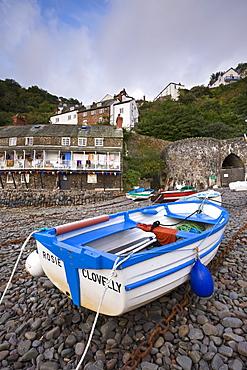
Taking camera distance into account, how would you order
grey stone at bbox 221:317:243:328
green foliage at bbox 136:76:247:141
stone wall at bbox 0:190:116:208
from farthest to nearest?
1. green foliage at bbox 136:76:247:141
2. stone wall at bbox 0:190:116:208
3. grey stone at bbox 221:317:243:328

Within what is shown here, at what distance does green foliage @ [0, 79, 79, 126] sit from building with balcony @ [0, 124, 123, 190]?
22.6 metres

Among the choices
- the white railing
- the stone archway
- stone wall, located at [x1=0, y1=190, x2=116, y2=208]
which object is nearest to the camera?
stone wall, located at [x1=0, y1=190, x2=116, y2=208]

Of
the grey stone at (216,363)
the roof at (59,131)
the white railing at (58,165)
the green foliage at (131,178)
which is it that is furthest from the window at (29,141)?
the grey stone at (216,363)

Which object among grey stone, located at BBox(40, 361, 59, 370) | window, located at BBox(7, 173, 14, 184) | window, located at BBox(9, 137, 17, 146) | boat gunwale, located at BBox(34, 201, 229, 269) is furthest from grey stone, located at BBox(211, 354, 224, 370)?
window, located at BBox(9, 137, 17, 146)

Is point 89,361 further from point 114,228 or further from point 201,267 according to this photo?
point 114,228

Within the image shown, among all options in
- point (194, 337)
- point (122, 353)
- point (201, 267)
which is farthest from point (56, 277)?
point (201, 267)

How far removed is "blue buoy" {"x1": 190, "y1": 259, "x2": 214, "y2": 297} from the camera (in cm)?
250

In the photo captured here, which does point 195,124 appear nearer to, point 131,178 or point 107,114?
point 131,178

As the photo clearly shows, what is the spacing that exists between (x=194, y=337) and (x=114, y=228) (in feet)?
6.69

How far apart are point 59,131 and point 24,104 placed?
40.1m

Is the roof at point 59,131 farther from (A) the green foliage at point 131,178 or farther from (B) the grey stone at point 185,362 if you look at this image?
(B) the grey stone at point 185,362

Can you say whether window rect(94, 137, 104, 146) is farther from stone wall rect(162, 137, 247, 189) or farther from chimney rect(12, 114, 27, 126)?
chimney rect(12, 114, 27, 126)

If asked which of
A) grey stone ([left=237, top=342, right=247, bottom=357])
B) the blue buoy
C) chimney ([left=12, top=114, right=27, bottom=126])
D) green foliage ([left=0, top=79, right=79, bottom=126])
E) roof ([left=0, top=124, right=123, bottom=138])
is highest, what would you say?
green foliage ([left=0, top=79, right=79, bottom=126])

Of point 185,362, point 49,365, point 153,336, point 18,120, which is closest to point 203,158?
point 153,336
